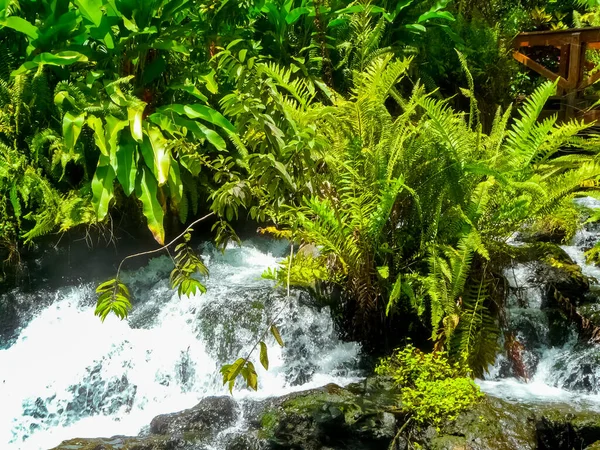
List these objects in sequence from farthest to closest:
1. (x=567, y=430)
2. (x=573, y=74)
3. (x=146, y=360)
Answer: (x=573, y=74)
(x=146, y=360)
(x=567, y=430)

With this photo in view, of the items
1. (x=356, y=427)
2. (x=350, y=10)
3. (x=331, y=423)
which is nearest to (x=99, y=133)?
(x=331, y=423)

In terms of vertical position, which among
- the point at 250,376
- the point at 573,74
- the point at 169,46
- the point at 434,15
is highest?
the point at 434,15

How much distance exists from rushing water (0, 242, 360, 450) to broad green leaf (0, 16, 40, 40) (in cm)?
233

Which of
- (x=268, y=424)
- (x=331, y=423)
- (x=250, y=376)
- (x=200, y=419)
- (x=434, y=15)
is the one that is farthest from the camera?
(x=434, y=15)

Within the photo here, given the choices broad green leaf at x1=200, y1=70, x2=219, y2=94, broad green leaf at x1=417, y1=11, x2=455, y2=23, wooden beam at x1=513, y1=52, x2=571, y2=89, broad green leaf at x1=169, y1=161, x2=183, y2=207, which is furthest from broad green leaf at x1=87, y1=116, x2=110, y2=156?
wooden beam at x1=513, y1=52, x2=571, y2=89

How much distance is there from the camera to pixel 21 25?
16.4 ft

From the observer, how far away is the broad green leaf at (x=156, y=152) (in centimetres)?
437

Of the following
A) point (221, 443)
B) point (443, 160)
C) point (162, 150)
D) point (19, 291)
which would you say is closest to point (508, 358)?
point (443, 160)

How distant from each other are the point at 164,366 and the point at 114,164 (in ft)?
4.99

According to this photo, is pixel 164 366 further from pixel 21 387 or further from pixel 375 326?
pixel 375 326

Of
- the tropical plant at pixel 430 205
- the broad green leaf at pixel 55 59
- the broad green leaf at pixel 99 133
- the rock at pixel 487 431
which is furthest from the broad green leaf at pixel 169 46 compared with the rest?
the rock at pixel 487 431

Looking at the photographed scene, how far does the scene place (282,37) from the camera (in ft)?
21.8

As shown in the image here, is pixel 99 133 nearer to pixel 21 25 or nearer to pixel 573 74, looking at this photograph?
pixel 21 25

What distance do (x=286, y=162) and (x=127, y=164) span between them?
5.62 ft
